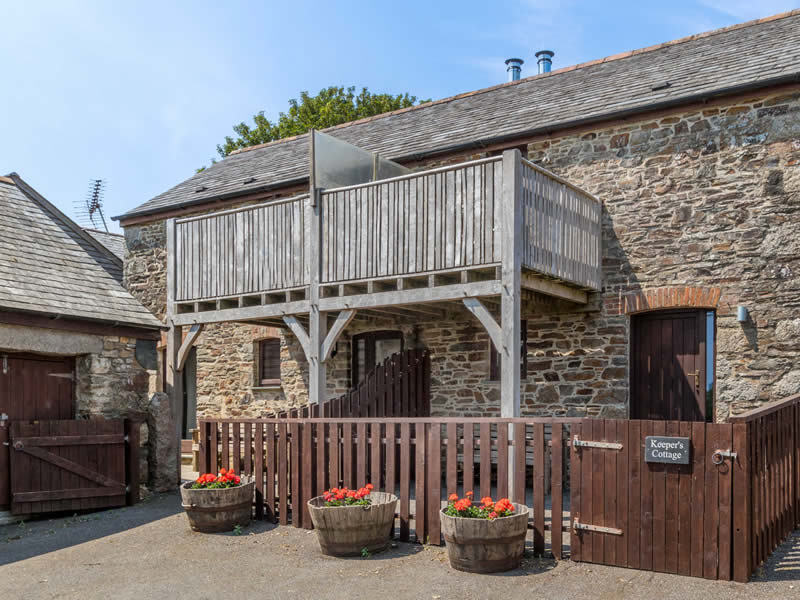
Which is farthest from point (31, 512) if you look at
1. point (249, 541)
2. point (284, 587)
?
point (284, 587)

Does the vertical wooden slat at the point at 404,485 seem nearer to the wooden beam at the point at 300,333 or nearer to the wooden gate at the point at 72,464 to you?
the wooden beam at the point at 300,333

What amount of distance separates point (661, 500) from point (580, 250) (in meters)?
4.90

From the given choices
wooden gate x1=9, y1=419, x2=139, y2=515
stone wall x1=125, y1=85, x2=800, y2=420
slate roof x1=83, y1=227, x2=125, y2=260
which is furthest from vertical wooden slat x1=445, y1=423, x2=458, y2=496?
slate roof x1=83, y1=227, x2=125, y2=260

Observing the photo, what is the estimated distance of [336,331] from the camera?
1120 cm

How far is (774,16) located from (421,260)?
7758 mm

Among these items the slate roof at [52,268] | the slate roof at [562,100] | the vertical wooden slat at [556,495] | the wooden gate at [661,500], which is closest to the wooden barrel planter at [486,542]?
the vertical wooden slat at [556,495]

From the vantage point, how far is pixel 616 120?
11508 mm

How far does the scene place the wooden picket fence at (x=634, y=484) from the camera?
6.36 m

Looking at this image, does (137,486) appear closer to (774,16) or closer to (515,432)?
(515,432)

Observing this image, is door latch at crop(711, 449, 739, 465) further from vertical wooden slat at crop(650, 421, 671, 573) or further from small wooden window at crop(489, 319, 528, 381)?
small wooden window at crop(489, 319, 528, 381)

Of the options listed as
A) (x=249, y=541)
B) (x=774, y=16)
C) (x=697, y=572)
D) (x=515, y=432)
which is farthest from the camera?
(x=774, y=16)

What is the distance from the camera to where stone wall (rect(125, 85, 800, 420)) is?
1019 centimetres

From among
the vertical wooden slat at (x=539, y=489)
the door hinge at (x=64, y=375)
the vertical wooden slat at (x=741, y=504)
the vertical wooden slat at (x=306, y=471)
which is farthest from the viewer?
the door hinge at (x=64, y=375)

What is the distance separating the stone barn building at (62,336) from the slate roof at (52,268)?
2cm
